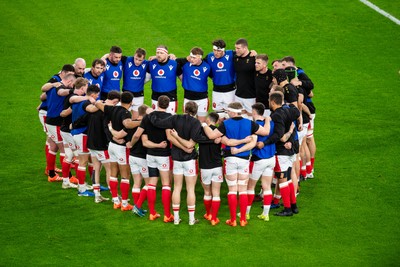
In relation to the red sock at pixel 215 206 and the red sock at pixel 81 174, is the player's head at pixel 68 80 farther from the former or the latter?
the red sock at pixel 215 206

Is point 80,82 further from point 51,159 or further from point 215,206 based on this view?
point 215,206

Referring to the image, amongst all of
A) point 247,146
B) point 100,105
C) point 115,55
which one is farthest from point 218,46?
point 247,146

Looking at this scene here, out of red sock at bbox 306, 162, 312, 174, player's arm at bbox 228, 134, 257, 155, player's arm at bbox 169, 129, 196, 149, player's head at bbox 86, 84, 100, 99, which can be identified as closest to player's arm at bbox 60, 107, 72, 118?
player's head at bbox 86, 84, 100, 99

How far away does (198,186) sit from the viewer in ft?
58.3

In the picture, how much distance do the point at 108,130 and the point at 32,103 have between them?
7.44 meters

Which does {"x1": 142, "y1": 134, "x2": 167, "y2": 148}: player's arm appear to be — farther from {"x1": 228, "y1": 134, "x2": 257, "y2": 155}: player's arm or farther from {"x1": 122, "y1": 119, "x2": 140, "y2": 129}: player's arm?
{"x1": 228, "y1": 134, "x2": 257, "y2": 155}: player's arm

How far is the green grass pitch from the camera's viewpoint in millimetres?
14273

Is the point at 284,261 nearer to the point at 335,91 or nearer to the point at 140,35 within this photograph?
the point at 335,91

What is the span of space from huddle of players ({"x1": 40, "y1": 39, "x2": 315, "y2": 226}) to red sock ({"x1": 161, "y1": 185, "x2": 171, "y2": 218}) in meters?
0.02

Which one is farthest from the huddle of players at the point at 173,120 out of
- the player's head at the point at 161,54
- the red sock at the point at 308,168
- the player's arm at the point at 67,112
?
the red sock at the point at 308,168

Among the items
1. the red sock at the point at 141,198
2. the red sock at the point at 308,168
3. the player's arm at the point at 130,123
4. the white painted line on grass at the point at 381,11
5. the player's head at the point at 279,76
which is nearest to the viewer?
the player's arm at the point at 130,123

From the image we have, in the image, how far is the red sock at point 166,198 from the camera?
50.2ft

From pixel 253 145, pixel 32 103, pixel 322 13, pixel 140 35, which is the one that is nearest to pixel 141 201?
pixel 253 145

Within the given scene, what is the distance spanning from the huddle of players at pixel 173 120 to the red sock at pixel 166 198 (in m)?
0.02
